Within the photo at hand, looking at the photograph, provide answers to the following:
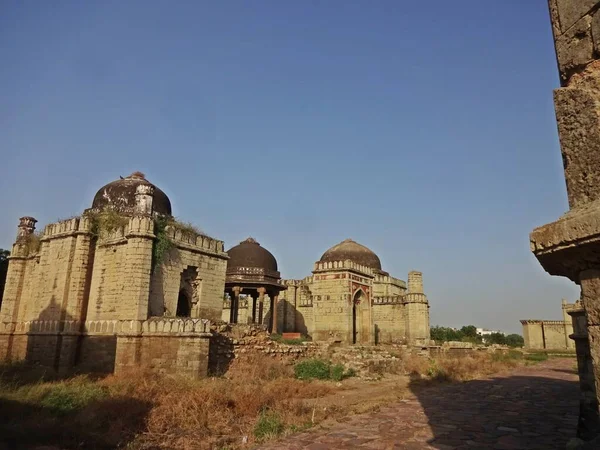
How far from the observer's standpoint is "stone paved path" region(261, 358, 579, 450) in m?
6.04

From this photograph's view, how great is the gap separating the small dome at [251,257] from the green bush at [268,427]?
15217mm

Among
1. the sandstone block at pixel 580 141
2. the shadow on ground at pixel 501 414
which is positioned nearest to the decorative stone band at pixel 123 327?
the shadow on ground at pixel 501 414

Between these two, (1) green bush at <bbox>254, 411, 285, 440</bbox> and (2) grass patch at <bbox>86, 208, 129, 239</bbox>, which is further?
(2) grass patch at <bbox>86, 208, 129, 239</bbox>

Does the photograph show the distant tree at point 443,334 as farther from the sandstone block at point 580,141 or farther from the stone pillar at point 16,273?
the sandstone block at point 580,141

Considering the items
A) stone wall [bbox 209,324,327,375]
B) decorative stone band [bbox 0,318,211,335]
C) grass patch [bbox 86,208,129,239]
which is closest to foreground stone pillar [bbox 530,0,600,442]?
decorative stone band [bbox 0,318,211,335]

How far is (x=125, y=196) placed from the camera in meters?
17.8

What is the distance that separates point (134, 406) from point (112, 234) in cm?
830

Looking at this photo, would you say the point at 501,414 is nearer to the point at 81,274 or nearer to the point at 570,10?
the point at 570,10

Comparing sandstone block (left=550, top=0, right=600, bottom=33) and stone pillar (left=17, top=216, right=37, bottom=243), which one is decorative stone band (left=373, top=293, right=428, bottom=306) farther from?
sandstone block (left=550, top=0, right=600, bottom=33)

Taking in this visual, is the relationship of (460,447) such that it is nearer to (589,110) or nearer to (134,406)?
(589,110)

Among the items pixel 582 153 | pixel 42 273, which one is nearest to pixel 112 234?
pixel 42 273

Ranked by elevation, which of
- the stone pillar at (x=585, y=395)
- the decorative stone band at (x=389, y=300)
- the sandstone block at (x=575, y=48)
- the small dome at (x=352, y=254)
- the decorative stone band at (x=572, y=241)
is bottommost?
the stone pillar at (x=585, y=395)

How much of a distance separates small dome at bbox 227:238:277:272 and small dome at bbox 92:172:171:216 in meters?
5.80

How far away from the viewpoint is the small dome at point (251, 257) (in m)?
23.4
